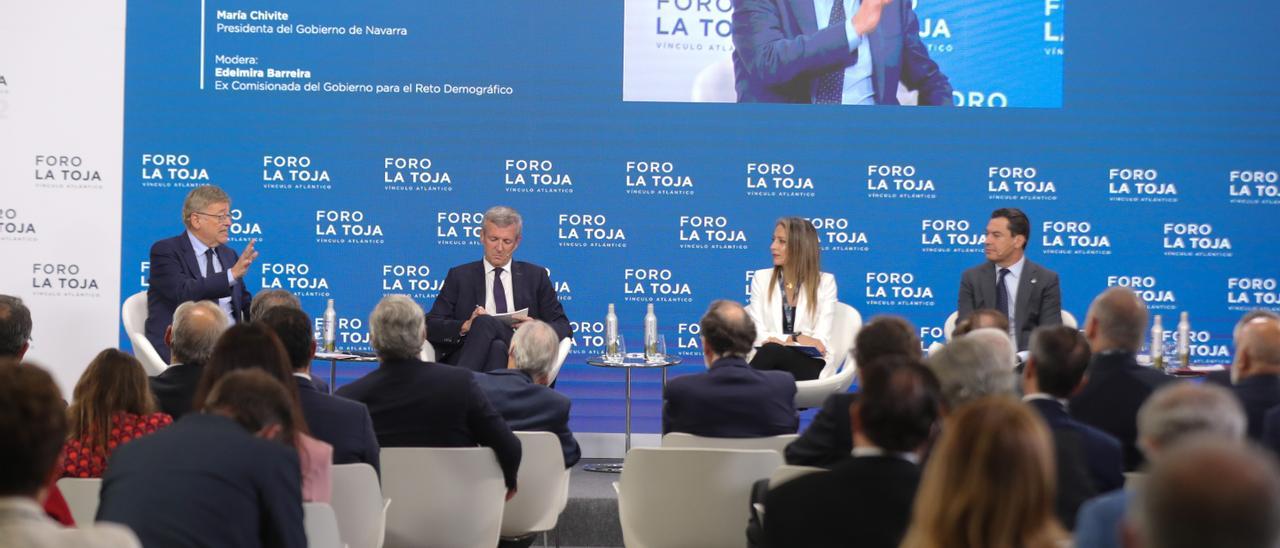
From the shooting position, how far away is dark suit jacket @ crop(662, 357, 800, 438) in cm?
435

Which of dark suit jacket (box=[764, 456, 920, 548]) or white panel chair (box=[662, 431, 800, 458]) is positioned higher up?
dark suit jacket (box=[764, 456, 920, 548])

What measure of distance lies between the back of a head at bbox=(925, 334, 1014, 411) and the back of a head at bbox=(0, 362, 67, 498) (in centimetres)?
208

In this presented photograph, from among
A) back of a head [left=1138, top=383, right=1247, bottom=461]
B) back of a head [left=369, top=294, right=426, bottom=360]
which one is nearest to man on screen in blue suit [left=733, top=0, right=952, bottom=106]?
back of a head [left=369, top=294, right=426, bottom=360]

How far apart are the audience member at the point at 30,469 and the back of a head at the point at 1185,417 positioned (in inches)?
70.2

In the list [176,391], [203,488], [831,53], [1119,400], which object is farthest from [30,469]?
[831,53]

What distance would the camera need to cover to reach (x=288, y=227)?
7.48 metres

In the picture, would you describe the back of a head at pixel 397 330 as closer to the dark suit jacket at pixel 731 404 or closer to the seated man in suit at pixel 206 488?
the dark suit jacket at pixel 731 404

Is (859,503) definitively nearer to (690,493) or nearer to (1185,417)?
(1185,417)

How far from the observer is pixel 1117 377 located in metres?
4.14

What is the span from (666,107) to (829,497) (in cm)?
510

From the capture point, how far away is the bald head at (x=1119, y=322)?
13.9 ft

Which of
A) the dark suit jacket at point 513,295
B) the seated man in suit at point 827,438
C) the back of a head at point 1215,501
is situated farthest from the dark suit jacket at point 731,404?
the back of a head at point 1215,501

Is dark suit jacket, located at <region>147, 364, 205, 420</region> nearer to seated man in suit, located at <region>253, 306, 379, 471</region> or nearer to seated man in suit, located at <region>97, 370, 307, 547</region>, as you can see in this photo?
seated man in suit, located at <region>253, 306, 379, 471</region>

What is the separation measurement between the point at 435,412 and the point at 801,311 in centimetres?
310
